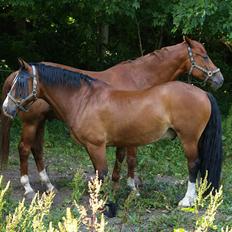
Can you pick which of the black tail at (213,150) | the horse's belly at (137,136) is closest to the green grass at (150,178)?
the black tail at (213,150)

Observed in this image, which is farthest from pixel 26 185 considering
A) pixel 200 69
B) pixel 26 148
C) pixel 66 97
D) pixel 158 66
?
pixel 200 69

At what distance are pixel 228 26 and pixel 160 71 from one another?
2.45 metres

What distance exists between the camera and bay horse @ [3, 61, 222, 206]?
15.9 feet

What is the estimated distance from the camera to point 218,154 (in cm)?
509

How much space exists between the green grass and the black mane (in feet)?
3.60

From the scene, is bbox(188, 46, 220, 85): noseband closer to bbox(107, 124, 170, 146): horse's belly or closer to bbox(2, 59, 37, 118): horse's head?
bbox(107, 124, 170, 146): horse's belly

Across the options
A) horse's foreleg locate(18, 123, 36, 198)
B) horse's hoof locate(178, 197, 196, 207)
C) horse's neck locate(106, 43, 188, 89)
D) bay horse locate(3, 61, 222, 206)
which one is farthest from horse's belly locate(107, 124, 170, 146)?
horse's foreleg locate(18, 123, 36, 198)

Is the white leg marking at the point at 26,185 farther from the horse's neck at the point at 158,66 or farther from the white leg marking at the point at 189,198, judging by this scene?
the white leg marking at the point at 189,198

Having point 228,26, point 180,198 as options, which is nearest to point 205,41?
point 228,26

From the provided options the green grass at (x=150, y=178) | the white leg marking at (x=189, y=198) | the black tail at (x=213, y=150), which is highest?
the black tail at (x=213, y=150)

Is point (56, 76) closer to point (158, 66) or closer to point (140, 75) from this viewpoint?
point (140, 75)

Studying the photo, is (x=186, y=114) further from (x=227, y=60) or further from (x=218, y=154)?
(x=227, y=60)

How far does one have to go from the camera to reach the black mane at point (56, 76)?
4.95 meters

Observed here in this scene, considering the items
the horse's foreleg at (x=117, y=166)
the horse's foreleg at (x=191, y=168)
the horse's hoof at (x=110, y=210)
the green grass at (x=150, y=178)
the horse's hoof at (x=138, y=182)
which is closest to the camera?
the green grass at (x=150, y=178)
